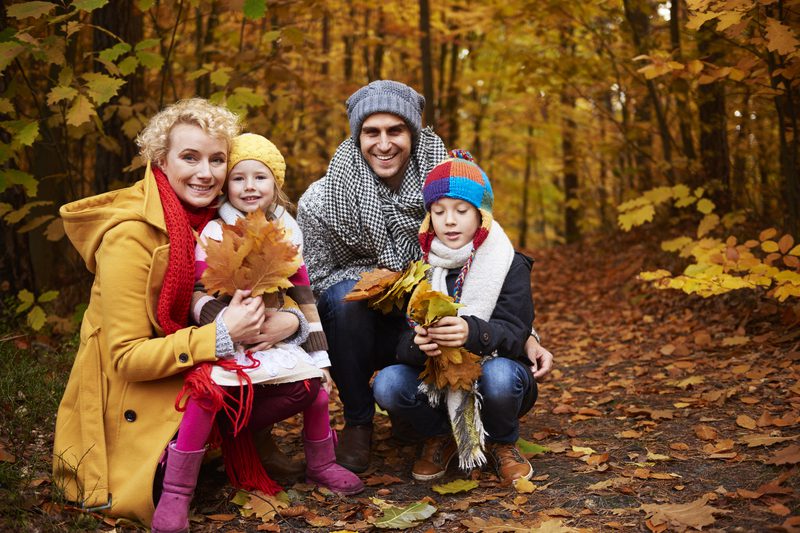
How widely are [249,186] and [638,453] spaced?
2.17 meters

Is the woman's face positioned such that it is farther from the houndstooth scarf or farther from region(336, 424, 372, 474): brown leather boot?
region(336, 424, 372, 474): brown leather boot

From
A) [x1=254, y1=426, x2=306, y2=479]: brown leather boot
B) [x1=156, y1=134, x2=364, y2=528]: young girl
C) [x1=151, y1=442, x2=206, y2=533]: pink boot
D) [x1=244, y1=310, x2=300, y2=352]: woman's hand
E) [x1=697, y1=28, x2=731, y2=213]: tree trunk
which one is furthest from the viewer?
[x1=697, y1=28, x2=731, y2=213]: tree trunk

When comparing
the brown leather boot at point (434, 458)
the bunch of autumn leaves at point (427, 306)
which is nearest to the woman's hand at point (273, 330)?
the bunch of autumn leaves at point (427, 306)

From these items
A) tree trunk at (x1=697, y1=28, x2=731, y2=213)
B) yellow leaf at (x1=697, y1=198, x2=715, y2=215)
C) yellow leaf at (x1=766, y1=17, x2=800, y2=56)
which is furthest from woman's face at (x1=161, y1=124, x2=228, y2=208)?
tree trunk at (x1=697, y1=28, x2=731, y2=213)

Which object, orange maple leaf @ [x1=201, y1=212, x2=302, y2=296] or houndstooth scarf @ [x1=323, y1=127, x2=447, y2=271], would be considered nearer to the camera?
orange maple leaf @ [x1=201, y1=212, x2=302, y2=296]

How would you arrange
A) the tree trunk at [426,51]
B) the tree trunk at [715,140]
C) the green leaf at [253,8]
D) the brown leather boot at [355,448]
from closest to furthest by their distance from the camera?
the brown leather boot at [355,448]
the green leaf at [253,8]
the tree trunk at [715,140]
the tree trunk at [426,51]

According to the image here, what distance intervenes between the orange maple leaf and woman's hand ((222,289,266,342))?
0.04 meters

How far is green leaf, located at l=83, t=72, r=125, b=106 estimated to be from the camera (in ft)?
12.0

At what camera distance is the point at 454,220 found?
9.85 ft

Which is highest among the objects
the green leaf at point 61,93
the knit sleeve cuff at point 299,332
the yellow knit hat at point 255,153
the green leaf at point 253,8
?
the green leaf at point 253,8

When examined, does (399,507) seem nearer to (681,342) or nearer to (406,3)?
(681,342)

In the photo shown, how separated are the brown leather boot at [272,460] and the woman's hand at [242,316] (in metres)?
0.72

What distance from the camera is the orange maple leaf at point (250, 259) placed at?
8.36 ft

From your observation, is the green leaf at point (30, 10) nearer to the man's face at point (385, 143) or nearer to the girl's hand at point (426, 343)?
the man's face at point (385, 143)
